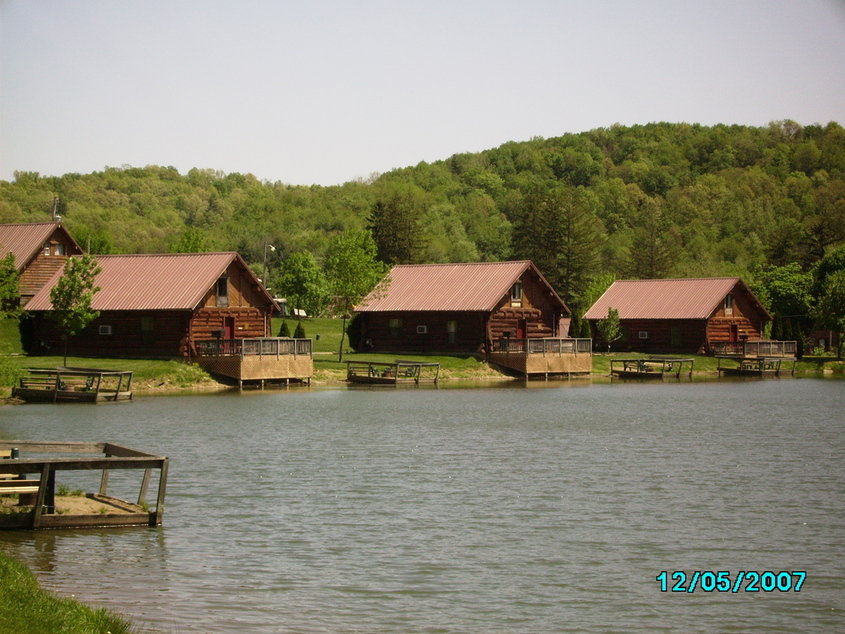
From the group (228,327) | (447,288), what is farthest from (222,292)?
(447,288)

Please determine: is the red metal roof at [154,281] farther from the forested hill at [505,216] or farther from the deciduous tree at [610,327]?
the forested hill at [505,216]

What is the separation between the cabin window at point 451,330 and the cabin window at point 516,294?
4.42m

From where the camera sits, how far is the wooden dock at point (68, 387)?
5044 centimetres

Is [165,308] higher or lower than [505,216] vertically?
lower

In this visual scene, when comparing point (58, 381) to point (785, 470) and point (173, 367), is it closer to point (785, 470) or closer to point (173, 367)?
point (173, 367)

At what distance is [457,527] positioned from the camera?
22969 millimetres

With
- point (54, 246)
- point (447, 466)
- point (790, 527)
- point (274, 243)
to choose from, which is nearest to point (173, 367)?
point (54, 246)

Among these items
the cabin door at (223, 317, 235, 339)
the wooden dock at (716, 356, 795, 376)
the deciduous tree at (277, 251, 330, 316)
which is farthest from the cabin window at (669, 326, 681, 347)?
the deciduous tree at (277, 251, 330, 316)

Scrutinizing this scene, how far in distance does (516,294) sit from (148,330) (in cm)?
2506

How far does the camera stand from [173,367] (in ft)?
197

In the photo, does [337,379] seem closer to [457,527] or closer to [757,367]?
[757,367]

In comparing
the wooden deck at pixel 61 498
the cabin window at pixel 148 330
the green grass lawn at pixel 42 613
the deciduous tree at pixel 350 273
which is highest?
the deciduous tree at pixel 350 273
